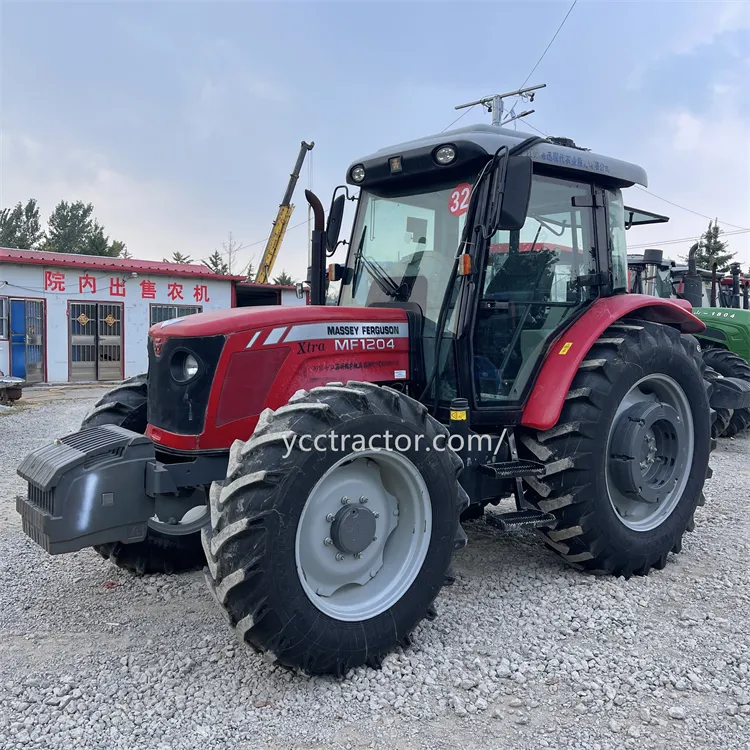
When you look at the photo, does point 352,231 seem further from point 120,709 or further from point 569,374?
point 120,709

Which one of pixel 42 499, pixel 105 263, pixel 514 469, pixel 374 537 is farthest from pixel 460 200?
pixel 105 263

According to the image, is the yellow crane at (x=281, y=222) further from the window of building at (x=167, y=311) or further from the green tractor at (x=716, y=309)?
the green tractor at (x=716, y=309)

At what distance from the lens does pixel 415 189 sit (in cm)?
403

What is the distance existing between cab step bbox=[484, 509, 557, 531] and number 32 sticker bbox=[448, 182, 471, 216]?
1676 mm

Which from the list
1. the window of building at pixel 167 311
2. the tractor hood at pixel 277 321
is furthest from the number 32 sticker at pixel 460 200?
the window of building at pixel 167 311

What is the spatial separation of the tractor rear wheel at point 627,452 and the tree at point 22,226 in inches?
1788

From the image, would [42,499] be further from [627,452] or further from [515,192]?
[627,452]

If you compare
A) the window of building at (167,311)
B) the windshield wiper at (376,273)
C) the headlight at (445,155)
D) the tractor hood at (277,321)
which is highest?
the window of building at (167,311)

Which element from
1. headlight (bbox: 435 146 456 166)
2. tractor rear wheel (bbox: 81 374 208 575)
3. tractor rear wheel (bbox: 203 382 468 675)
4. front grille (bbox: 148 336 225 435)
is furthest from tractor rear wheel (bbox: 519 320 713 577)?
tractor rear wheel (bbox: 81 374 208 575)

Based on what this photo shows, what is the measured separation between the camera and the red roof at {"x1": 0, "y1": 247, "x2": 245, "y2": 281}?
16.2 meters

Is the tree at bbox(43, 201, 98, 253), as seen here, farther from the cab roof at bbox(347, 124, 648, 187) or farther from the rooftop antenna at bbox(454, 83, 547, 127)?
the cab roof at bbox(347, 124, 648, 187)

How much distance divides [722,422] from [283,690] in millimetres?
7535

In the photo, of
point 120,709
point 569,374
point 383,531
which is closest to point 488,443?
point 569,374

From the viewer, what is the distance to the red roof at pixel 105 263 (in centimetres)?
1622
